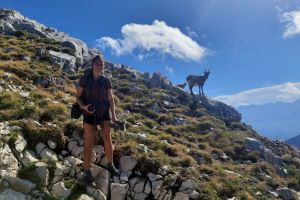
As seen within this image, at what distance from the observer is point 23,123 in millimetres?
13164

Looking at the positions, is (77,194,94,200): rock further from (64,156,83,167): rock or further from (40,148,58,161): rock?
(40,148,58,161): rock

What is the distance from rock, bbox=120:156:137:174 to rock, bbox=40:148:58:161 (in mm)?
2165

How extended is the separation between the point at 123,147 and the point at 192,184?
2.65 m

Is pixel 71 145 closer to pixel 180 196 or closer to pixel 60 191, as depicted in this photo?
pixel 60 191

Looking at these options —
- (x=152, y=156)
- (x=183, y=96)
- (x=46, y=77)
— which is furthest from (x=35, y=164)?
(x=183, y=96)

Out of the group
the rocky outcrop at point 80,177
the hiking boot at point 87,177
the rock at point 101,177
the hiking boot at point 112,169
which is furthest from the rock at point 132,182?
the hiking boot at point 87,177

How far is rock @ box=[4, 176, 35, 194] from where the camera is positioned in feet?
34.6

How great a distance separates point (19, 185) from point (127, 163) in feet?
12.4

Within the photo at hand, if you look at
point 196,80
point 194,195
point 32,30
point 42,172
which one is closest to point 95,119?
point 42,172

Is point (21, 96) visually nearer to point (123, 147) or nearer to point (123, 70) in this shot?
point (123, 147)

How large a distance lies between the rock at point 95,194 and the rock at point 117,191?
50cm

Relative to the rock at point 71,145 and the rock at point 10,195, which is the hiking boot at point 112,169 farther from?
the rock at point 10,195

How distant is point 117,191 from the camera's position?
11805mm

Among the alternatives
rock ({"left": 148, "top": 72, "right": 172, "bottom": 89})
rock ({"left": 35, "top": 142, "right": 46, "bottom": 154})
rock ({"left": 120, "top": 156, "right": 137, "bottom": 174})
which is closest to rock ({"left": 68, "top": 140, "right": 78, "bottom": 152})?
rock ({"left": 35, "top": 142, "right": 46, "bottom": 154})
